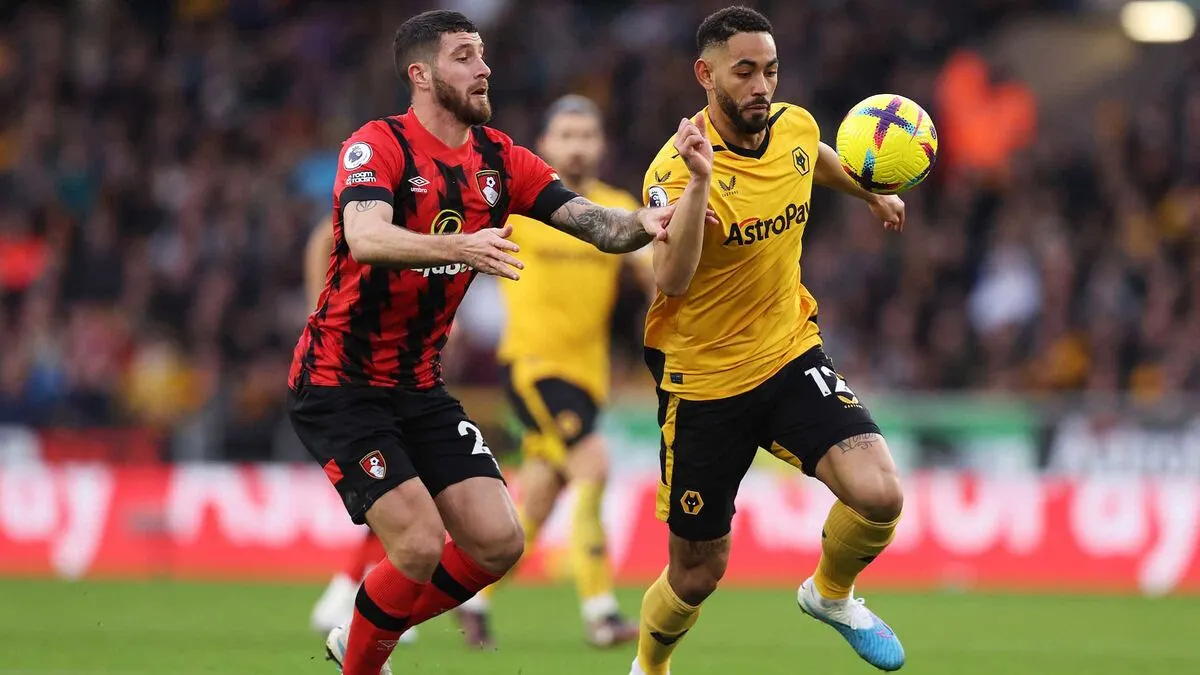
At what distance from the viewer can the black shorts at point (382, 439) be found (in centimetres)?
710

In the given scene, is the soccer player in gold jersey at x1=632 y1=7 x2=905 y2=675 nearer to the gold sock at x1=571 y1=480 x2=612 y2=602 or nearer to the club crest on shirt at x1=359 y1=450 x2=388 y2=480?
the club crest on shirt at x1=359 y1=450 x2=388 y2=480

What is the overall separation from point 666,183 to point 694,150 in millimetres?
551

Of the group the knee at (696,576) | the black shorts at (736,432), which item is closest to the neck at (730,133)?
the black shorts at (736,432)

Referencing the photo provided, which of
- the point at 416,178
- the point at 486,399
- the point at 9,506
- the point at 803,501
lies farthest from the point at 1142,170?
the point at 416,178

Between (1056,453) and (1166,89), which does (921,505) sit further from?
(1166,89)

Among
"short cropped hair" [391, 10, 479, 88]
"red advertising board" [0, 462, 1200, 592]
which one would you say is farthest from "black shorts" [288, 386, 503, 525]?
"red advertising board" [0, 462, 1200, 592]

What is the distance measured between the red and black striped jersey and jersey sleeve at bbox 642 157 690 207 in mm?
386

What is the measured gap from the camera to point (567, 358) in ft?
36.0

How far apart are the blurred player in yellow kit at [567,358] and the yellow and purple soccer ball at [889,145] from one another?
10.7 feet

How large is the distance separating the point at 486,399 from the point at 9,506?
4.23 m

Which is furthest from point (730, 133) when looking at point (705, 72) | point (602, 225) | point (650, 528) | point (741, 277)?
point (650, 528)

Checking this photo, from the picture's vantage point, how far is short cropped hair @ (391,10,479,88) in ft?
23.9

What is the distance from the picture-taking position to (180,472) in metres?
15.8

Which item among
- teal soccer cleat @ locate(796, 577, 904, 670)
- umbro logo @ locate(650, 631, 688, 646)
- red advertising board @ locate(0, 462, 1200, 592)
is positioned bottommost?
red advertising board @ locate(0, 462, 1200, 592)
